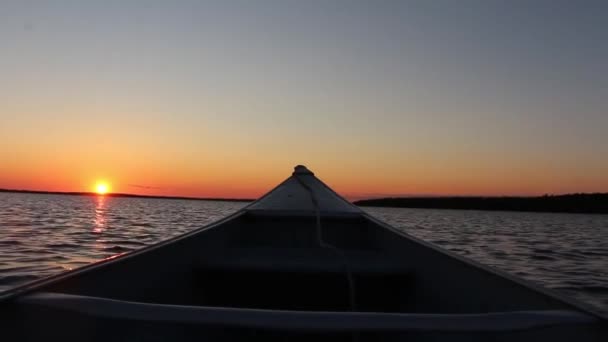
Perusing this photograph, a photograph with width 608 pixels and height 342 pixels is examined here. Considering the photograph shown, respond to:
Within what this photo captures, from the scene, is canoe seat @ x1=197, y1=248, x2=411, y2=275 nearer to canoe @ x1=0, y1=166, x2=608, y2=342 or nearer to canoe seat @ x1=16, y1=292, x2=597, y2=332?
canoe @ x1=0, y1=166, x2=608, y2=342

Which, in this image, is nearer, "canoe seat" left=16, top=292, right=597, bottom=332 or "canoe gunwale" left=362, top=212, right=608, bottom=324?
"canoe seat" left=16, top=292, right=597, bottom=332

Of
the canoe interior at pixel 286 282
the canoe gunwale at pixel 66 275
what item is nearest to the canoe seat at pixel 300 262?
the canoe interior at pixel 286 282

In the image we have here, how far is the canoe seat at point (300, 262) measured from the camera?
10.6ft

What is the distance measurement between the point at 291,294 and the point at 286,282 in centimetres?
10

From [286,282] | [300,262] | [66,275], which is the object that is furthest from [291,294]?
[66,275]

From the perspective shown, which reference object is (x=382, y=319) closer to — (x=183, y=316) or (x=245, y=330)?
(x=245, y=330)

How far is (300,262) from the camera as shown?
11.0 feet

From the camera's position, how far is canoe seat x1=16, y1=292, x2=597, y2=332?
1274 mm

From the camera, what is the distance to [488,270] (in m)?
2.32

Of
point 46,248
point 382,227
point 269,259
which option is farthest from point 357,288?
point 46,248

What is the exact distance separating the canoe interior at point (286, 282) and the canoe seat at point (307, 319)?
0.03 meters

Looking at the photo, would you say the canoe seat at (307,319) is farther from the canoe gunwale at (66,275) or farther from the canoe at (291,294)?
the canoe gunwale at (66,275)

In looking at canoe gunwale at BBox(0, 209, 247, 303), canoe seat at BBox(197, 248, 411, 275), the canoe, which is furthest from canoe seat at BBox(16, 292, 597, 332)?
canoe seat at BBox(197, 248, 411, 275)

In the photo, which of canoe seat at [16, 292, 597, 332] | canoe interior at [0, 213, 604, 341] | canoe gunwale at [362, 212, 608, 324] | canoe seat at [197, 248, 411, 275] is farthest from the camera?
canoe seat at [197, 248, 411, 275]
